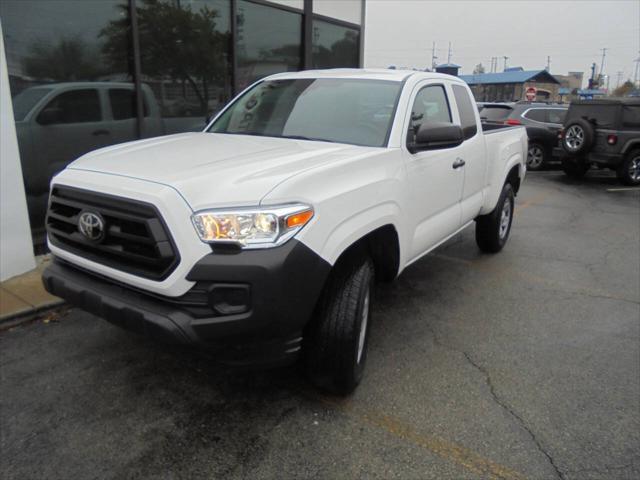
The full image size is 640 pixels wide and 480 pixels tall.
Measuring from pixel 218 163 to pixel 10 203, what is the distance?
288 centimetres

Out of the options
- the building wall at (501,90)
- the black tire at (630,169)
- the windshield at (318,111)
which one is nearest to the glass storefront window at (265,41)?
the windshield at (318,111)

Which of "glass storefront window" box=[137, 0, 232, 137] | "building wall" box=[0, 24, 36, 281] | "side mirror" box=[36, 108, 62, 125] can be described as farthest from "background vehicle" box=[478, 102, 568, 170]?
"building wall" box=[0, 24, 36, 281]

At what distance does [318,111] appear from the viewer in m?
3.91

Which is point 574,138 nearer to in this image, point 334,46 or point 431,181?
point 334,46

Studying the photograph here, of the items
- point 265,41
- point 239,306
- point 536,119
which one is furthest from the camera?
point 536,119

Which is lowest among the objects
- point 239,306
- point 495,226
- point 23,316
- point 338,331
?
point 23,316

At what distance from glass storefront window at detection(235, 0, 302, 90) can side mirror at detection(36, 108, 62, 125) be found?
2.94 metres

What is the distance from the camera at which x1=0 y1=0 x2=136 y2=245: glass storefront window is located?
17.1 ft

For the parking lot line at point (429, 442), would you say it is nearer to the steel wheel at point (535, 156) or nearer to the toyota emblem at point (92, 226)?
the toyota emblem at point (92, 226)

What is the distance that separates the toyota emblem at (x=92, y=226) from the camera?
8.85 feet

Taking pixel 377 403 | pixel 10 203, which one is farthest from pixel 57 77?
pixel 377 403

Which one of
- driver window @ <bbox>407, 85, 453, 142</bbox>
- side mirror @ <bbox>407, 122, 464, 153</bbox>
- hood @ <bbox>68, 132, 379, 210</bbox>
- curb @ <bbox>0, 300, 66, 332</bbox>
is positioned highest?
driver window @ <bbox>407, 85, 453, 142</bbox>

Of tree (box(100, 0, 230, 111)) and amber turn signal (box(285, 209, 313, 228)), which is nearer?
→ amber turn signal (box(285, 209, 313, 228))

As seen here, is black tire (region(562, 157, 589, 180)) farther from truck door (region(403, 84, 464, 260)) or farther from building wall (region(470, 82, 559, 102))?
building wall (region(470, 82, 559, 102))
